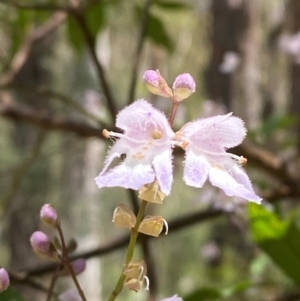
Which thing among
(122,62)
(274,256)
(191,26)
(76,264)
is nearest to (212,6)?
(274,256)

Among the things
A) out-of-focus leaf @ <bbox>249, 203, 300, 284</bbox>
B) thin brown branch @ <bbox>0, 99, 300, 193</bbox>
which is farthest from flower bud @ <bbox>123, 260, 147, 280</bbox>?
thin brown branch @ <bbox>0, 99, 300, 193</bbox>

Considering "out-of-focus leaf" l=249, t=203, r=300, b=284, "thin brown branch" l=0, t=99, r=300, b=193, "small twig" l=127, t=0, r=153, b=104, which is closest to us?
"out-of-focus leaf" l=249, t=203, r=300, b=284

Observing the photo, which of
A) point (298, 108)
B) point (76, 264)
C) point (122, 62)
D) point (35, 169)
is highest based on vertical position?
point (76, 264)

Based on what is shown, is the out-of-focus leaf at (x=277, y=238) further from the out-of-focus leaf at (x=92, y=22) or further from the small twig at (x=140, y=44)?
the out-of-focus leaf at (x=92, y=22)

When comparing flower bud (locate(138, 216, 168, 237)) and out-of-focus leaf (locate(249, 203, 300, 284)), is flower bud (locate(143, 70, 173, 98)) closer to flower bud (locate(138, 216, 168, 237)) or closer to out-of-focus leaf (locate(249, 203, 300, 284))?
flower bud (locate(138, 216, 168, 237))

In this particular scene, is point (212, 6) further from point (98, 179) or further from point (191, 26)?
point (191, 26)

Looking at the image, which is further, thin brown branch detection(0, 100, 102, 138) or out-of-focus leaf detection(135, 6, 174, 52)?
out-of-focus leaf detection(135, 6, 174, 52)
